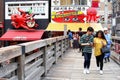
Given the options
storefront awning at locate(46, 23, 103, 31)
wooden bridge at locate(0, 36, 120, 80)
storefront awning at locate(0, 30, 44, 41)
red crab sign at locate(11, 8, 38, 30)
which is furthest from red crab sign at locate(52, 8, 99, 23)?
wooden bridge at locate(0, 36, 120, 80)

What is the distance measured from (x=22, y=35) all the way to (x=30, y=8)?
430 cm

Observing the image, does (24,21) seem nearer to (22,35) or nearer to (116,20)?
(22,35)

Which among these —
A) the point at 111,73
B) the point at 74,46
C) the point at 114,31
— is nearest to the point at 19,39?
the point at 74,46

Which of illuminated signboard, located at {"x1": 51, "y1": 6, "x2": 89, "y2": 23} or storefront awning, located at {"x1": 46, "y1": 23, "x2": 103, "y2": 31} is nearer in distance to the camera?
storefront awning, located at {"x1": 46, "y1": 23, "x2": 103, "y2": 31}

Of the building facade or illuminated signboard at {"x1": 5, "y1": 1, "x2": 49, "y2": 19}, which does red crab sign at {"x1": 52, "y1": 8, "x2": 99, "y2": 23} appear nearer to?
illuminated signboard at {"x1": 5, "y1": 1, "x2": 49, "y2": 19}

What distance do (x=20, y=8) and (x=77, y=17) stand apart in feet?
21.0

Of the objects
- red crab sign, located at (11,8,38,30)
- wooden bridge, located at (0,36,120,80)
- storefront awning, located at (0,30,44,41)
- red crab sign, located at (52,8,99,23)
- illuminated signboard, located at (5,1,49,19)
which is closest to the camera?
wooden bridge, located at (0,36,120,80)

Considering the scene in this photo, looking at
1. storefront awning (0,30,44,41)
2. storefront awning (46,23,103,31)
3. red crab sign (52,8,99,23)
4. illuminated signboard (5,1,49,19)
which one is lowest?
storefront awning (0,30,44,41)

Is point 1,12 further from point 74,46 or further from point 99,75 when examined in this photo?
point 99,75

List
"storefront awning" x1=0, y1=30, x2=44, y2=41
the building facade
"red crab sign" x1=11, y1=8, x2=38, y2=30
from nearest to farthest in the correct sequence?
"storefront awning" x1=0, y1=30, x2=44, y2=41
"red crab sign" x1=11, y1=8, x2=38, y2=30
the building facade

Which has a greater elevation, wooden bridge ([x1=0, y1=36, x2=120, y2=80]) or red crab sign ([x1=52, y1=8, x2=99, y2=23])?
red crab sign ([x1=52, y1=8, x2=99, y2=23])

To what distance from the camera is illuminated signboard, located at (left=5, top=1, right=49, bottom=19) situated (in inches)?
1368

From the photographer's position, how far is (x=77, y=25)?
33.9 metres

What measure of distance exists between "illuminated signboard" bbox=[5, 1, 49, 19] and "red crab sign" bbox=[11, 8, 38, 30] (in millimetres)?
875
